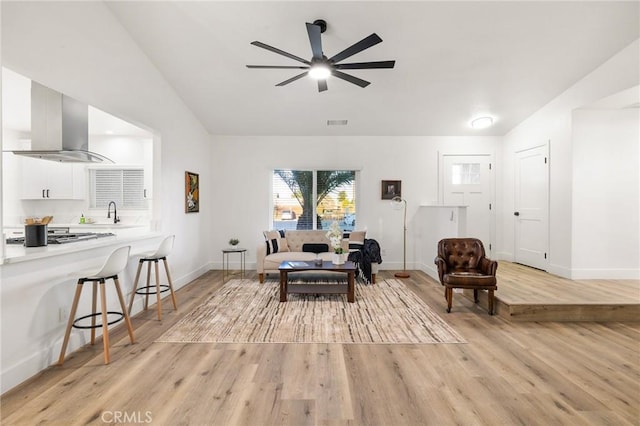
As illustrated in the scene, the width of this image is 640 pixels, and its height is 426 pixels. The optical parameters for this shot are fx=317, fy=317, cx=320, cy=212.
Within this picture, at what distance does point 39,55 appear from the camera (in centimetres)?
273

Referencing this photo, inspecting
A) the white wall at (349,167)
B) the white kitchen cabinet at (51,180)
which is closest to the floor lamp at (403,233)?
the white wall at (349,167)

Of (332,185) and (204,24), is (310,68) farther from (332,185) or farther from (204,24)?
(332,185)

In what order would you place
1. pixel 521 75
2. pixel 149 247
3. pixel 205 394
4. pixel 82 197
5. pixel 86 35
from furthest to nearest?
pixel 82 197 → pixel 521 75 → pixel 149 247 → pixel 86 35 → pixel 205 394

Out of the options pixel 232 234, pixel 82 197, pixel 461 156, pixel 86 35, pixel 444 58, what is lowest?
pixel 232 234

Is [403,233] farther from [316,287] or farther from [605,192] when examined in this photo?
[605,192]

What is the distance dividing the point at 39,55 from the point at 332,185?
4.85 meters

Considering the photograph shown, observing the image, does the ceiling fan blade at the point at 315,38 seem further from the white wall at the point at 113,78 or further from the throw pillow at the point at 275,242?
the throw pillow at the point at 275,242

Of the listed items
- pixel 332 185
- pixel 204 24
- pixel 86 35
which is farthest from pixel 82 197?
pixel 332 185

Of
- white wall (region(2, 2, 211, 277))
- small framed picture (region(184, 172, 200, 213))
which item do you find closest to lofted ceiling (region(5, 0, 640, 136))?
white wall (region(2, 2, 211, 277))

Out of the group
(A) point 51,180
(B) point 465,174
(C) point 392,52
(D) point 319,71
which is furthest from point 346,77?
(A) point 51,180

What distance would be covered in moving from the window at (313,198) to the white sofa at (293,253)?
0.57 meters

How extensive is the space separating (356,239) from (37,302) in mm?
4537

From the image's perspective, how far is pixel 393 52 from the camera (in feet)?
13.8

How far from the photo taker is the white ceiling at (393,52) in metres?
3.57
